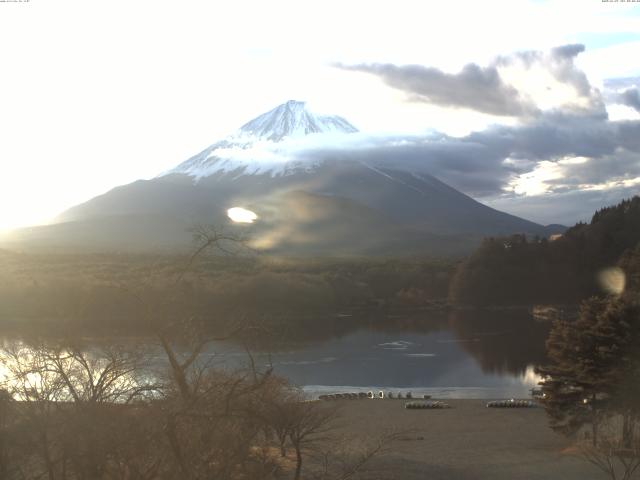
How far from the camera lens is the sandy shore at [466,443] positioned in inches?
472

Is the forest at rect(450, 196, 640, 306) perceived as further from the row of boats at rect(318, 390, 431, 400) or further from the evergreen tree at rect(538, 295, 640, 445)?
the evergreen tree at rect(538, 295, 640, 445)

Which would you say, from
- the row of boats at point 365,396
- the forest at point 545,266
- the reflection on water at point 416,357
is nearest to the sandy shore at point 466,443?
the row of boats at point 365,396

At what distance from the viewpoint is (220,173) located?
147125 millimetres

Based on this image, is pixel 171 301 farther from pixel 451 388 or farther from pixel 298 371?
pixel 298 371

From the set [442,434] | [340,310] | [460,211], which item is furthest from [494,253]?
[460,211]

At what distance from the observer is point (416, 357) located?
29.9 m

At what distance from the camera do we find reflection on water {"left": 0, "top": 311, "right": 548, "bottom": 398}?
949 inches

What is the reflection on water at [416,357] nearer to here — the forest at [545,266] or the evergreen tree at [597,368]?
the evergreen tree at [597,368]

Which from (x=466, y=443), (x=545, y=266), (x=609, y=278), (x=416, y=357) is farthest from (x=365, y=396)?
(x=545, y=266)

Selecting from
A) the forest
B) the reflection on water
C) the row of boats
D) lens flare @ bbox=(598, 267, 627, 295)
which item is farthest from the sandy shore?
the forest

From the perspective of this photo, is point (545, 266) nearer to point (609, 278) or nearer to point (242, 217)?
point (609, 278)

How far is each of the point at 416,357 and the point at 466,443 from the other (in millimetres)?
14742

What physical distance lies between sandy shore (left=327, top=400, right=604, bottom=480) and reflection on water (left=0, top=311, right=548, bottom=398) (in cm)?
326

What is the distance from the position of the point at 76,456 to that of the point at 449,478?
8554 mm
